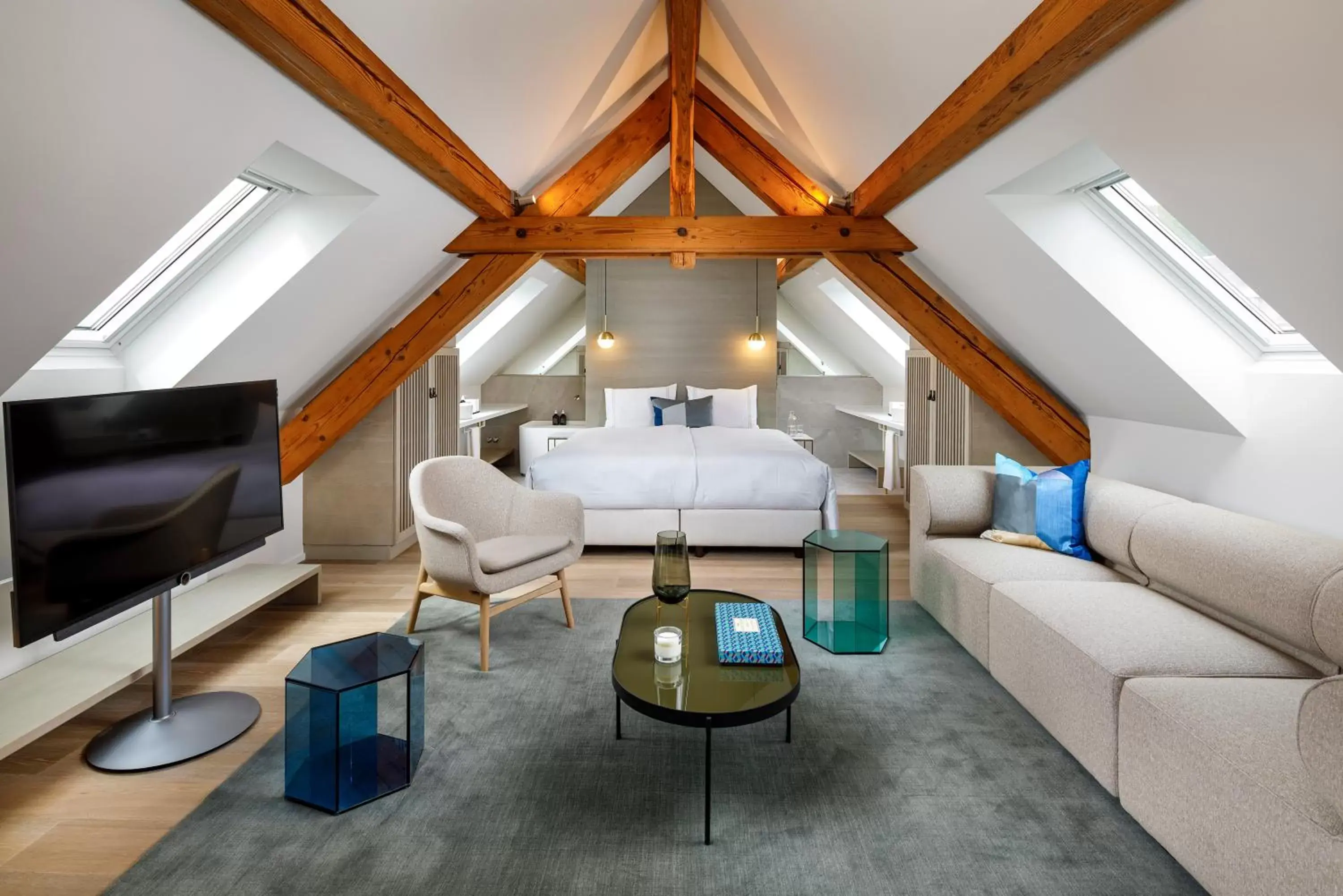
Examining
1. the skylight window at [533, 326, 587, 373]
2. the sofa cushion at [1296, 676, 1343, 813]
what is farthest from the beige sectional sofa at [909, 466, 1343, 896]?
the skylight window at [533, 326, 587, 373]

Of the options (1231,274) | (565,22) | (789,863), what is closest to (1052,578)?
(1231,274)

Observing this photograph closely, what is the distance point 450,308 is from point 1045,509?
3.24 metres

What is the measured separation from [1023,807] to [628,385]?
5.75 metres

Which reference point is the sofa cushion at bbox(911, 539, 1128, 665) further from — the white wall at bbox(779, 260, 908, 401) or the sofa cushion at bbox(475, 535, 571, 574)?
the white wall at bbox(779, 260, 908, 401)

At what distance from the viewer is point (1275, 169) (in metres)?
1.86

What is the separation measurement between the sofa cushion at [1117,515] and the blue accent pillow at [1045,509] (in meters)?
0.04

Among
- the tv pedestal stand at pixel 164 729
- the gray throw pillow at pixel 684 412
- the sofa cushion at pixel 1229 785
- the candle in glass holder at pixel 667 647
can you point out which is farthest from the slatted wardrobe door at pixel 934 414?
the tv pedestal stand at pixel 164 729

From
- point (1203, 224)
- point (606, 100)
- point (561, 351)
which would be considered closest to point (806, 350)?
point (561, 351)

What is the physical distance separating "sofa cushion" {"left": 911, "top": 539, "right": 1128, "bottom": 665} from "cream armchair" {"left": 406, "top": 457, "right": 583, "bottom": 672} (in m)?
1.57

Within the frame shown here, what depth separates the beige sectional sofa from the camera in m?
1.45

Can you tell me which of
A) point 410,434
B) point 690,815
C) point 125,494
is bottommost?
point 690,815

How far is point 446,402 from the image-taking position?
5277 millimetres

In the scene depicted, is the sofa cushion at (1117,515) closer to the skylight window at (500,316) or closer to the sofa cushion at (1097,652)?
the sofa cushion at (1097,652)

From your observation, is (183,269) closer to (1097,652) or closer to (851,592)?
(851,592)
